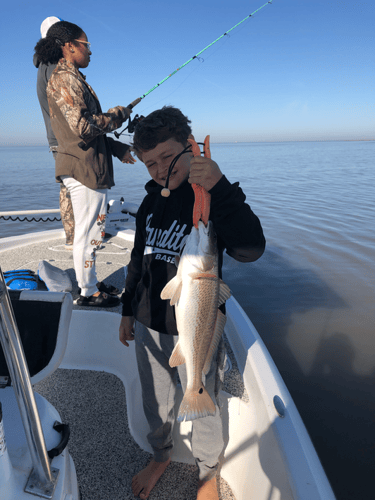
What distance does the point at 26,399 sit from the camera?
38.1 inches

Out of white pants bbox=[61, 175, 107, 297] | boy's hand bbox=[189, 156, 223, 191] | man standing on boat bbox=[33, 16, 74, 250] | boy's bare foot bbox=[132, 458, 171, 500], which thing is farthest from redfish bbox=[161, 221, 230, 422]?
man standing on boat bbox=[33, 16, 74, 250]

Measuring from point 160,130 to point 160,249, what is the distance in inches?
25.9

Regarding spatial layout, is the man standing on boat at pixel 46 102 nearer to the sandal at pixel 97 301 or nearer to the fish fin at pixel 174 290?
the sandal at pixel 97 301

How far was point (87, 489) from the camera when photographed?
6.48 ft

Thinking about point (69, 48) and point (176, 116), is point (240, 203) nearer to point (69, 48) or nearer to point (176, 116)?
point (176, 116)

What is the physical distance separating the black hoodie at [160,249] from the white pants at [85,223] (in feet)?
3.45

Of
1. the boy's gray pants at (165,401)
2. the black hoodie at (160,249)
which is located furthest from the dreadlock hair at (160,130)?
the boy's gray pants at (165,401)

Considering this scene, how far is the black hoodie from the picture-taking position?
56.3 inches

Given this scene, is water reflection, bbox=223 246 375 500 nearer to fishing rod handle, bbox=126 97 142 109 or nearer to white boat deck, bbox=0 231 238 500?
white boat deck, bbox=0 231 238 500

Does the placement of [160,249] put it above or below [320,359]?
above

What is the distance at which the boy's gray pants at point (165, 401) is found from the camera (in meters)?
1.71

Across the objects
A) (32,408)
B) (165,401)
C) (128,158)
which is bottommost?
(165,401)

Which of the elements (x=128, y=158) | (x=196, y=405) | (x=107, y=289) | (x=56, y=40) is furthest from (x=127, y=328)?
(x=56, y=40)

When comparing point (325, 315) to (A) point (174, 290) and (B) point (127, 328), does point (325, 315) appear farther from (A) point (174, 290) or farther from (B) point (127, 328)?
(A) point (174, 290)
